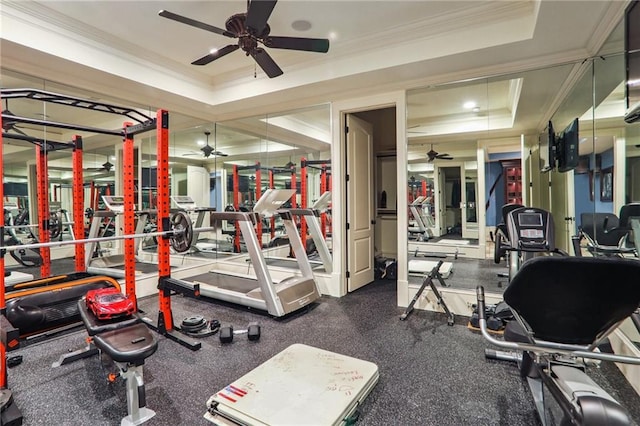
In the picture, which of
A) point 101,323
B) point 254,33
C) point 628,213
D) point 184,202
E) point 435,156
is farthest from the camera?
point 184,202

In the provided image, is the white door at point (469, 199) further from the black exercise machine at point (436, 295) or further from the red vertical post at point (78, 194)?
the red vertical post at point (78, 194)

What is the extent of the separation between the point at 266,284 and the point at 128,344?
1.98m

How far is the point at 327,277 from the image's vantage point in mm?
5055

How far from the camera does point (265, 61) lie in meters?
3.27

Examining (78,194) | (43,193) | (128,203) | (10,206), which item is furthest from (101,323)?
(10,206)

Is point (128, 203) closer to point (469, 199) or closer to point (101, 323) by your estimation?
point (101, 323)

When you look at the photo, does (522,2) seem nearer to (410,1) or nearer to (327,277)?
(410,1)

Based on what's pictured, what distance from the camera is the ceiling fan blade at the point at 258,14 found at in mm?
2383

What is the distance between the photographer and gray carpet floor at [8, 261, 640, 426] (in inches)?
86.0

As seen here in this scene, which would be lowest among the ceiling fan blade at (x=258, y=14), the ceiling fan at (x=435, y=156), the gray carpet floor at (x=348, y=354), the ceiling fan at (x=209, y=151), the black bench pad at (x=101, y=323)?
the gray carpet floor at (x=348, y=354)

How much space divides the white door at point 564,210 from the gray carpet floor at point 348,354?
1.41 meters

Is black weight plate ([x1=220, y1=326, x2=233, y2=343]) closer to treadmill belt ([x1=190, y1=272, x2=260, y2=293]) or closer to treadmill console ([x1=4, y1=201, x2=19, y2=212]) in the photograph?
treadmill belt ([x1=190, y1=272, x2=260, y2=293])

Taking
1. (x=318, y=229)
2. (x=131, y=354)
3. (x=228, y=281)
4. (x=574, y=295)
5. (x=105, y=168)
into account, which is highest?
(x=105, y=168)

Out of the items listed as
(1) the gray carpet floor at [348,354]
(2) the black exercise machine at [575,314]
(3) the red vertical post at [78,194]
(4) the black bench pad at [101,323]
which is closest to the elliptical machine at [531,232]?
(1) the gray carpet floor at [348,354]
